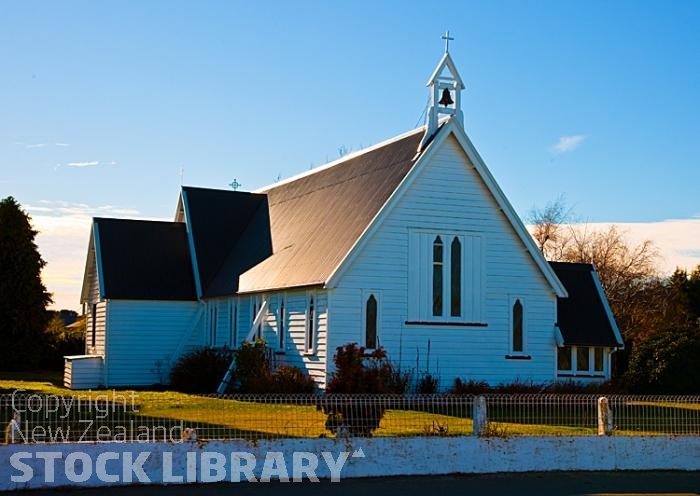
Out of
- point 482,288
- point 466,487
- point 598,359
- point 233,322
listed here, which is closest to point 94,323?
point 233,322

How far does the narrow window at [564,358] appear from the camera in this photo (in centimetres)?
3381

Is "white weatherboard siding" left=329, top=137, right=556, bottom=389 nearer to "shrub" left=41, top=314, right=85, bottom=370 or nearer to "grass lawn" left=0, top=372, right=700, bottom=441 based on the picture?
"grass lawn" left=0, top=372, right=700, bottom=441

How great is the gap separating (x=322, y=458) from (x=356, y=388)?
4663 mm

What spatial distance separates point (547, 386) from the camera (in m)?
31.6

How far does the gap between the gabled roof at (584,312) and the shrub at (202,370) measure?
37.4 feet

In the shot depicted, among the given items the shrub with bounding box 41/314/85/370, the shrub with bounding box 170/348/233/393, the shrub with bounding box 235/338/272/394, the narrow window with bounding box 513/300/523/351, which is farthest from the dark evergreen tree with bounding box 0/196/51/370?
the narrow window with bounding box 513/300/523/351

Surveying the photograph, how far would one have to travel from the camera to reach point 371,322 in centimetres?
2967

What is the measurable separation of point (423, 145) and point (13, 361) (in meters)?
26.6

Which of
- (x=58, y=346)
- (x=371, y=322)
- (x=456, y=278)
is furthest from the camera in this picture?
(x=58, y=346)

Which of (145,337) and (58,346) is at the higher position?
(145,337)

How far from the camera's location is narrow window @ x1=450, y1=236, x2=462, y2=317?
30781mm

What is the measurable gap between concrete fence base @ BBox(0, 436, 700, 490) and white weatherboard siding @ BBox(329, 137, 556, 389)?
12431 millimetres

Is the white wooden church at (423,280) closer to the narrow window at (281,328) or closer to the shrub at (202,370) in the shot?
the narrow window at (281,328)

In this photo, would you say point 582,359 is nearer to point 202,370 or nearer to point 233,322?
point 233,322
